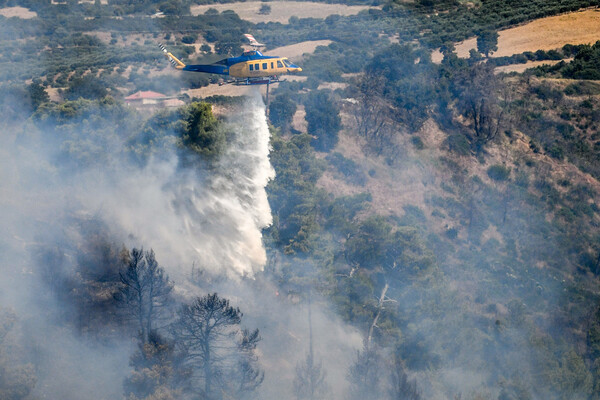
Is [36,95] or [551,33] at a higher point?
[36,95]

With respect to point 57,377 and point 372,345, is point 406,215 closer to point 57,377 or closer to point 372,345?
point 372,345

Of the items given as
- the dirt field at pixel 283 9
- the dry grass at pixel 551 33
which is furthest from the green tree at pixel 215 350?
the dirt field at pixel 283 9

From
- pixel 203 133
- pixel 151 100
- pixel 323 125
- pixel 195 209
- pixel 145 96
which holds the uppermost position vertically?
pixel 145 96

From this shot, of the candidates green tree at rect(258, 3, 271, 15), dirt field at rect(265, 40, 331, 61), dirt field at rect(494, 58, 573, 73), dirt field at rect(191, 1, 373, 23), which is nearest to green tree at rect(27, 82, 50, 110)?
dirt field at rect(265, 40, 331, 61)

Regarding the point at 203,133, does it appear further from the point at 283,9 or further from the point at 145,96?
the point at 283,9

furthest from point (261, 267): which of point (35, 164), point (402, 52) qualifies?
point (402, 52)

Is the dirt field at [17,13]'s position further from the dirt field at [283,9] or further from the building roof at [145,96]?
the building roof at [145,96]

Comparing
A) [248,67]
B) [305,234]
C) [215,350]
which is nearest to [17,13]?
[248,67]
